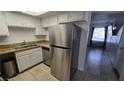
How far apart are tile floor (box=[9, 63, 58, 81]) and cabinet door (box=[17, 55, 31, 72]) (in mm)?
124

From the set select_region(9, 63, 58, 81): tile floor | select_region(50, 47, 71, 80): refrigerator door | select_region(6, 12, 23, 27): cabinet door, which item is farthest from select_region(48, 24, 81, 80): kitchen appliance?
select_region(6, 12, 23, 27): cabinet door

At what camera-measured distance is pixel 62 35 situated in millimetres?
1207

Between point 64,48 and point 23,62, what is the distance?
117 centimetres

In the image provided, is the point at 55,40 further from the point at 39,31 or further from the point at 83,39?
the point at 83,39

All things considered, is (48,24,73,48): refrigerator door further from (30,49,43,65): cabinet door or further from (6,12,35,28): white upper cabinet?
(30,49,43,65): cabinet door

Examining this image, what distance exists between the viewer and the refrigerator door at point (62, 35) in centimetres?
113

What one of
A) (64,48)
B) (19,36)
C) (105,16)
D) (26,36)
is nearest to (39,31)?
(26,36)

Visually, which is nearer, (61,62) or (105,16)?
(105,16)

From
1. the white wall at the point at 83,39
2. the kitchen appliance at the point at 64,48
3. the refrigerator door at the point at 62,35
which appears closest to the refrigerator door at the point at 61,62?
the kitchen appliance at the point at 64,48

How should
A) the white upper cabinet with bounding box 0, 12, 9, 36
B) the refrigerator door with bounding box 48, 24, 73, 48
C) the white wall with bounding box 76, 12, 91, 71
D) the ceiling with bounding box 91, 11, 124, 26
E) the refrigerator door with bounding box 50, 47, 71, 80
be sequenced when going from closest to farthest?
the ceiling with bounding box 91, 11, 124, 26
the white upper cabinet with bounding box 0, 12, 9, 36
the refrigerator door with bounding box 48, 24, 73, 48
the refrigerator door with bounding box 50, 47, 71, 80
the white wall with bounding box 76, 12, 91, 71

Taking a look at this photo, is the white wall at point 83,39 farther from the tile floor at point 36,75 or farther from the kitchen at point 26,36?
the tile floor at point 36,75

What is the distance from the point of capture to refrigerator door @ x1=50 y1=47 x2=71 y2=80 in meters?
1.24

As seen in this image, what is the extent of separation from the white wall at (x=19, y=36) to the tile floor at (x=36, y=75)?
0.81 metres
